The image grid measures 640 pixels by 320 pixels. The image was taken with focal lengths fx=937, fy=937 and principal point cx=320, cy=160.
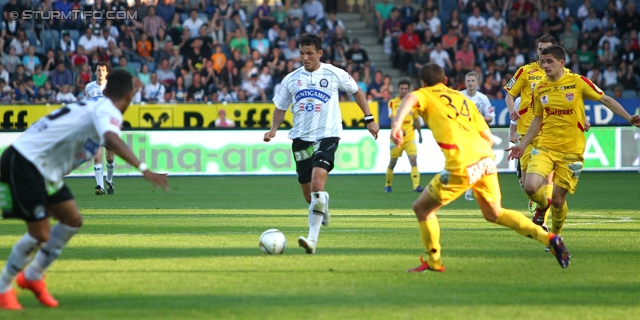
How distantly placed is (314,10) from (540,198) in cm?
2252

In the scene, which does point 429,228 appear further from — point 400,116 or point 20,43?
point 20,43

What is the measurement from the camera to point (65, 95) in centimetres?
2661

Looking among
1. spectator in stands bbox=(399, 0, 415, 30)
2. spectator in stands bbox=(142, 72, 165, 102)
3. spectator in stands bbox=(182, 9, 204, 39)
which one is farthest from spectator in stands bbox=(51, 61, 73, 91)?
spectator in stands bbox=(399, 0, 415, 30)

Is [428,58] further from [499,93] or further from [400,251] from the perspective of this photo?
[400,251]

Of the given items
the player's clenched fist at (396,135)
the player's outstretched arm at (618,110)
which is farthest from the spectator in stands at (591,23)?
the player's clenched fist at (396,135)

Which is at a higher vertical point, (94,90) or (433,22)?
(433,22)

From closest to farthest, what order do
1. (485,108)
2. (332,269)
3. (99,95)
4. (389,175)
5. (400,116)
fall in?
(400,116)
(332,269)
(99,95)
(485,108)
(389,175)

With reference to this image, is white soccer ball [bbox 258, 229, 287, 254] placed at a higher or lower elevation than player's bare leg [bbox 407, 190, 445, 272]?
lower

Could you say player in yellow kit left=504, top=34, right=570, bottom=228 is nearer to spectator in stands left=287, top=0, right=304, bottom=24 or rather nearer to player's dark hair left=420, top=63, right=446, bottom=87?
player's dark hair left=420, top=63, right=446, bottom=87

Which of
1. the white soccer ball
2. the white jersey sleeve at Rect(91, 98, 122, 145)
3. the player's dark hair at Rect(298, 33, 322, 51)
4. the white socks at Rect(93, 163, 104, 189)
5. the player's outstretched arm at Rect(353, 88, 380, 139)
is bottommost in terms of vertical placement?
the white socks at Rect(93, 163, 104, 189)

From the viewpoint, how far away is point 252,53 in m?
29.9

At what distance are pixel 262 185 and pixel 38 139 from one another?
49.7ft

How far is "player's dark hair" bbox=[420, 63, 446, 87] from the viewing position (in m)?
8.62

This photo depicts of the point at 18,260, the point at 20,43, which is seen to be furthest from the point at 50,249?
the point at 20,43
